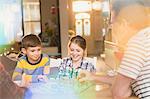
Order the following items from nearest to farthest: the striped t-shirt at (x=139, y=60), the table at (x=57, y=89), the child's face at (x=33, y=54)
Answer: the striped t-shirt at (x=139, y=60) → the table at (x=57, y=89) → the child's face at (x=33, y=54)

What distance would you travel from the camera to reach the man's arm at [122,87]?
635 millimetres

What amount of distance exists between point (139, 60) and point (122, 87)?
6cm

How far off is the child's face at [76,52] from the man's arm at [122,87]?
0.80 m

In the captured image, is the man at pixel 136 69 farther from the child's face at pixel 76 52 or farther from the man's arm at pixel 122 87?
the child's face at pixel 76 52

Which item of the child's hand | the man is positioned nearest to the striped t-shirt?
the man

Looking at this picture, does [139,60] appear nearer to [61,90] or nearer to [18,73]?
[61,90]

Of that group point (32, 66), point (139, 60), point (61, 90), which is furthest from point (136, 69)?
point (32, 66)

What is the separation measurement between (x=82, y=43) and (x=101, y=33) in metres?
2.62

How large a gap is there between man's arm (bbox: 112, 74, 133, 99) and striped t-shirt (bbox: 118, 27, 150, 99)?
0.4 inches

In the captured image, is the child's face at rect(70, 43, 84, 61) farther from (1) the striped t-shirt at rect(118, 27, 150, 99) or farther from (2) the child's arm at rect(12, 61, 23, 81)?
(1) the striped t-shirt at rect(118, 27, 150, 99)

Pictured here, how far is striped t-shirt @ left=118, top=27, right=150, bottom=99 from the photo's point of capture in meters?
0.62

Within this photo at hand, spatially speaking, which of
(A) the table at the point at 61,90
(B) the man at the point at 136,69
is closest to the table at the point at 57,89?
(A) the table at the point at 61,90

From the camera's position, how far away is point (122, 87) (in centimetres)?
64

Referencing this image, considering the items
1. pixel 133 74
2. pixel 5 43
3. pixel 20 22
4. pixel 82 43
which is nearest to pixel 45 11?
pixel 20 22
